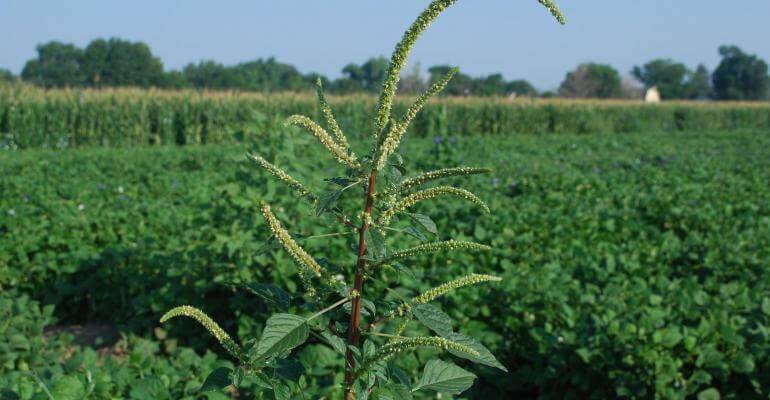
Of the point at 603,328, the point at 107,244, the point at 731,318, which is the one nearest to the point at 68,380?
the point at 603,328

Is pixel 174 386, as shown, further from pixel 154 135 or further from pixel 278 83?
pixel 278 83

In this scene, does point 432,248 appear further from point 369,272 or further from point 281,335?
point 281,335

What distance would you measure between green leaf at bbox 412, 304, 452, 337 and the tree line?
2459cm

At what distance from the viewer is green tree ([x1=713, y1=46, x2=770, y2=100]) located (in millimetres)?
95312

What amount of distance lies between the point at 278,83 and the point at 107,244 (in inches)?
2462

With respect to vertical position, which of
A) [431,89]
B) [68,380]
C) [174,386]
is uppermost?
[431,89]

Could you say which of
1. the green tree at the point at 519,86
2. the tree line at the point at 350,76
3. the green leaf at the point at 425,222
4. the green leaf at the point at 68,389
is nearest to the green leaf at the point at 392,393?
the green leaf at the point at 425,222

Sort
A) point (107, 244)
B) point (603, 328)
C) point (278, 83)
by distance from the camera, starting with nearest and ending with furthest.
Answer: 1. point (603, 328)
2. point (107, 244)
3. point (278, 83)

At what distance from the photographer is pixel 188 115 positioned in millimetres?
22938

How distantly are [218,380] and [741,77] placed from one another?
354 ft

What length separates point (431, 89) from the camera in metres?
1.31

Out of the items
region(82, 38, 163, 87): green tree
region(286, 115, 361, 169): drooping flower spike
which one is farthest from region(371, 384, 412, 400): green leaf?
region(82, 38, 163, 87): green tree

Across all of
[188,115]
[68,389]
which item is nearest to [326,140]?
[68,389]

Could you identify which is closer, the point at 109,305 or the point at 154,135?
the point at 109,305
